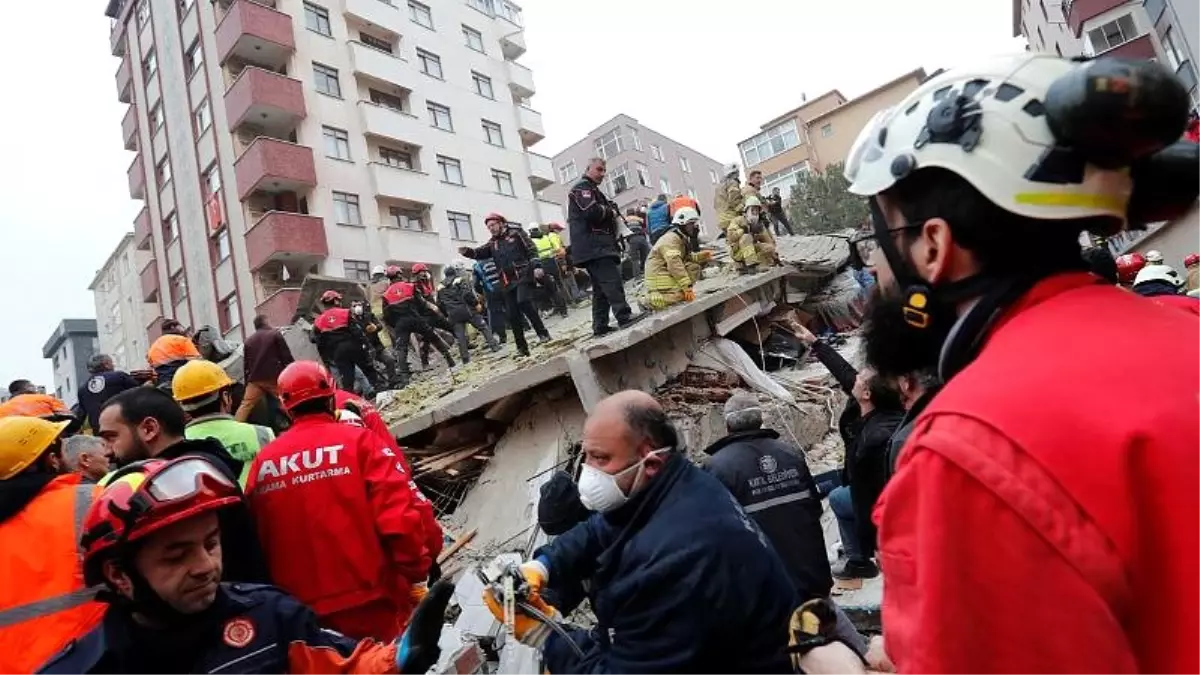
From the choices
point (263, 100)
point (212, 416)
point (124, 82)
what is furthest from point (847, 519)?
point (124, 82)

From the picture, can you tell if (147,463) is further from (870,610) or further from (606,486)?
(870,610)

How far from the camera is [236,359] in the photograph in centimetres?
1036

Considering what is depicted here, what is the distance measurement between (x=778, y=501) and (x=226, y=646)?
3.20 m

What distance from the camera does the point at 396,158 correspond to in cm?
2750

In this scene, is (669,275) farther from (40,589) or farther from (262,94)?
(262,94)

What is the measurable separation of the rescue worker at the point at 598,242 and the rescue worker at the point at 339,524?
4995mm

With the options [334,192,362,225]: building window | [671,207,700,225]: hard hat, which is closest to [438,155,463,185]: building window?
[334,192,362,225]: building window

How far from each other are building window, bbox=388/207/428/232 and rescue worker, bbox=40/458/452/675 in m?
25.3

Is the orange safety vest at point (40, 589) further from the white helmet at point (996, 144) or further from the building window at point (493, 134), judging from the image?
the building window at point (493, 134)

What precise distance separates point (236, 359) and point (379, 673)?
375 inches

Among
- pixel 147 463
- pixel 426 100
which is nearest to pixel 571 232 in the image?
pixel 147 463

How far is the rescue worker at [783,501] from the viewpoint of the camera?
14.1ft

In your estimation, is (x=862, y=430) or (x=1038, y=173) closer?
(x=1038, y=173)

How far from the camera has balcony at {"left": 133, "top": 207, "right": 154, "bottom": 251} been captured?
29.5 m
